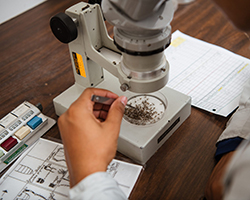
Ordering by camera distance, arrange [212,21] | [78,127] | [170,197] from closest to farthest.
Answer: [78,127], [170,197], [212,21]

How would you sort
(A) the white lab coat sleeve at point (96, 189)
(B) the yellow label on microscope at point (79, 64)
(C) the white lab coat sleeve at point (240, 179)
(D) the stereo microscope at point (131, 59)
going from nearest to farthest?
(C) the white lab coat sleeve at point (240, 179) → (A) the white lab coat sleeve at point (96, 189) → (D) the stereo microscope at point (131, 59) → (B) the yellow label on microscope at point (79, 64)

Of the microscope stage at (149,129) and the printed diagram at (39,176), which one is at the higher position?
the microscope stage at (149,129)

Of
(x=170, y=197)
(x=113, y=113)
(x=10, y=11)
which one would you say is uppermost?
(x=113, y=113)

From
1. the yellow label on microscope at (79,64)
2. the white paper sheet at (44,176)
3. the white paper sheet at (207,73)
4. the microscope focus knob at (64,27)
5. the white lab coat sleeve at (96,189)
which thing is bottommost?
the white paper sheet at (207,73)

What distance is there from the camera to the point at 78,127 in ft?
2.31

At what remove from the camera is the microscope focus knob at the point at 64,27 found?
88cm

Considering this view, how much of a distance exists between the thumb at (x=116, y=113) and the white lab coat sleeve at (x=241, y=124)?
0.35 m

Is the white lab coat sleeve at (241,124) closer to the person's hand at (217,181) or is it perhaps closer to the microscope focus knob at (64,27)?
the person's hand at (217,181)

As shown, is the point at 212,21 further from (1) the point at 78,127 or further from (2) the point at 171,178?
(1) the point at 78,127

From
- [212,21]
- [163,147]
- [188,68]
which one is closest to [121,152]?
[163,147]

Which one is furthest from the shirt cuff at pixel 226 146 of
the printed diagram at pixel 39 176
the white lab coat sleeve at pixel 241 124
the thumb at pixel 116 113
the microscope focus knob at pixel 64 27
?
the microscope focus knob at pixel 64 27

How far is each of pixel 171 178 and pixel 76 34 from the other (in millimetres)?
539

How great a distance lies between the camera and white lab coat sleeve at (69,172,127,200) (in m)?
0.61

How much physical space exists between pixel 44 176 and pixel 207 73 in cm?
79
